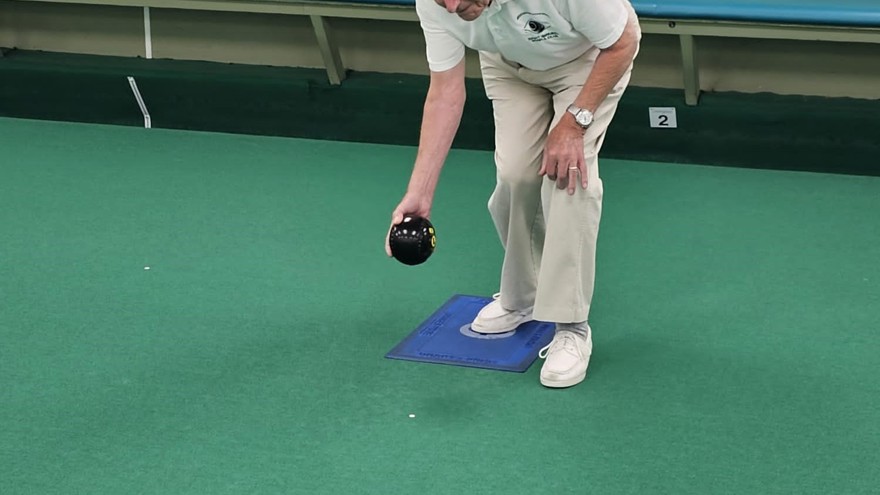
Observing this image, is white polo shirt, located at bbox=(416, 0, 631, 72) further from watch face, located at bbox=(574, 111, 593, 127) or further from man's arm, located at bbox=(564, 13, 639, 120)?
watch face, located at bbox=(574, 111, 593, 127)

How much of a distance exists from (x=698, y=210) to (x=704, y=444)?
187 centimetres

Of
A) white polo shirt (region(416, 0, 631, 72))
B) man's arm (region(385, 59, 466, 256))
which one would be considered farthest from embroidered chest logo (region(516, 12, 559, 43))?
man's arm (region(385, 59, 466, 256))

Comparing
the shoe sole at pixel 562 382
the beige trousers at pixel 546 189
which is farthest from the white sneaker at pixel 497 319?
the shoe sole at pixel 562 382

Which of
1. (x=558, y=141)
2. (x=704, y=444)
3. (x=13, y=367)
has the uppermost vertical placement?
(x=558, y=141)

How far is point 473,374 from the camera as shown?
10.6ft

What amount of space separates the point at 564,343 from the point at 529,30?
0.80 m

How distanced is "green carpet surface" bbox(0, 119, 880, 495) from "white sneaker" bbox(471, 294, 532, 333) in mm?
212

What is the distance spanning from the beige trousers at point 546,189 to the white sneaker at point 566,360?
6 cm

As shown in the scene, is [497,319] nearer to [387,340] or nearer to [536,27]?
[387,340]

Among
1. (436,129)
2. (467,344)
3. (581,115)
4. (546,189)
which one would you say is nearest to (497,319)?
(467,344)

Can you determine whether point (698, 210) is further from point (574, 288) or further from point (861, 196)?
point (574, 288)

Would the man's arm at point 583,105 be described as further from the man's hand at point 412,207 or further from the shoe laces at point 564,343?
the shoe laces at point 564,343

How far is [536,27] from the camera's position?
2.95m

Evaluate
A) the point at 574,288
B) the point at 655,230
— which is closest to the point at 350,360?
the point at 574,288
